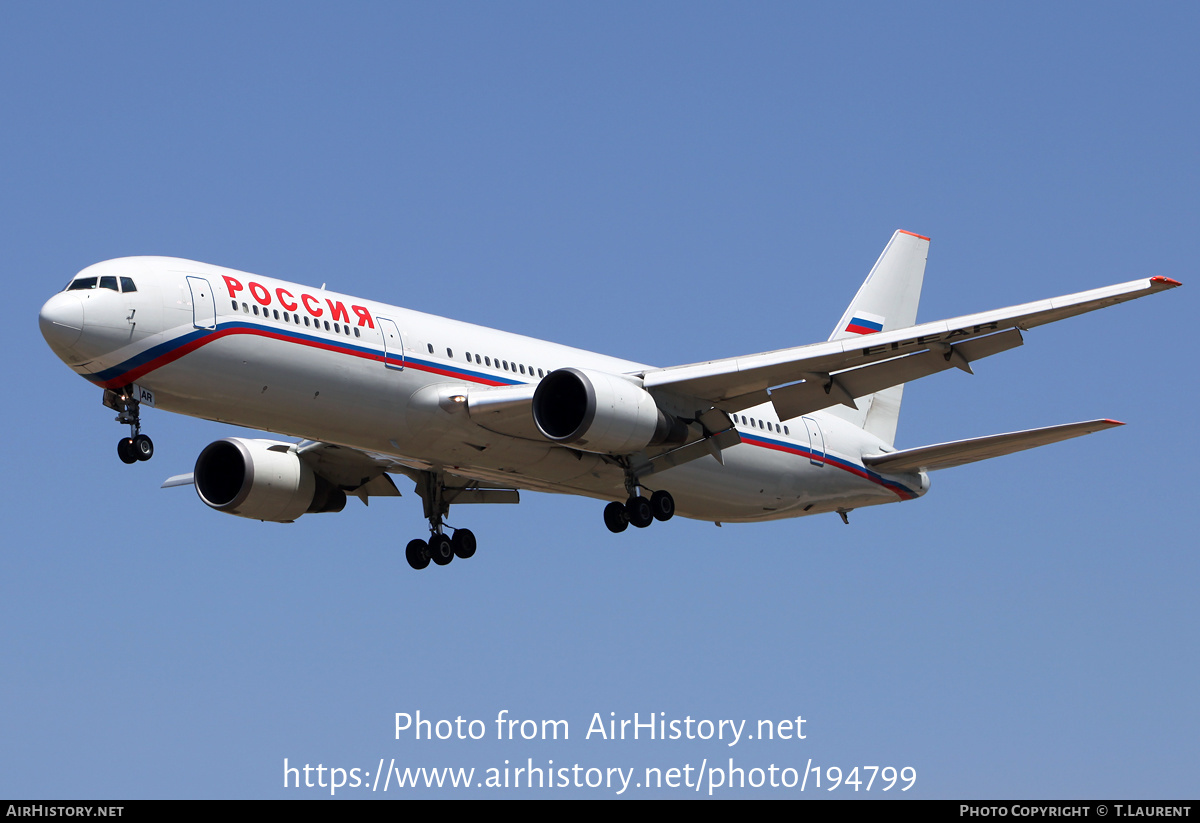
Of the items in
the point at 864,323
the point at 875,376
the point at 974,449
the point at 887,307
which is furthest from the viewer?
the point at 887,307

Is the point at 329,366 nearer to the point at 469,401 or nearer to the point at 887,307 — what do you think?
the point at 469,401

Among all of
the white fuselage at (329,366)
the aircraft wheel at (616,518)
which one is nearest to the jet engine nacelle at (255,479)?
the white fuselage at (329,366)

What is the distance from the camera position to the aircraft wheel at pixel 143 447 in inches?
1141

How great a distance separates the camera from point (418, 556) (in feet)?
124

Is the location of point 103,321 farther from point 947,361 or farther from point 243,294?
point 947,361

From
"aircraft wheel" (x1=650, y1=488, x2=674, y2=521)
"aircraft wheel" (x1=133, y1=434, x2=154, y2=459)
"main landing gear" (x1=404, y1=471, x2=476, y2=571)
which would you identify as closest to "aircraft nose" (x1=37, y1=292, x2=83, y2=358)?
"aircraft wheel" (x1=133, y1=434, x2=154, y2=459)

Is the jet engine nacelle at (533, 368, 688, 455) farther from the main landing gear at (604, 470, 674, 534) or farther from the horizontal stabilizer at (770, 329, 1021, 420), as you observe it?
the horizontal stabilizer at (770, 329, 1021, 420)

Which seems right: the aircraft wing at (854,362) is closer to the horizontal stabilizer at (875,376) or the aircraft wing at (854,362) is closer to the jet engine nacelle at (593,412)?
the horizontal stabilizer at (875,376)

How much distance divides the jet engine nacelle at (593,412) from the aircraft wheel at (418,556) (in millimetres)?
6908

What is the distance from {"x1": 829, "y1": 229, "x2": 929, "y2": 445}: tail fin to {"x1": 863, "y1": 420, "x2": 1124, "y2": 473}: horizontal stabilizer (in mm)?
2896

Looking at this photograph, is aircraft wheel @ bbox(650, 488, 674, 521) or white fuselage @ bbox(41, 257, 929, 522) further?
aircraft wheel @ bbox(650, 488, 674, 521)

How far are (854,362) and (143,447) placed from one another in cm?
1422

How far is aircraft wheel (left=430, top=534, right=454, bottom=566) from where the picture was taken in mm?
37719

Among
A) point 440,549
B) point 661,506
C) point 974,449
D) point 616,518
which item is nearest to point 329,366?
point 616,518
